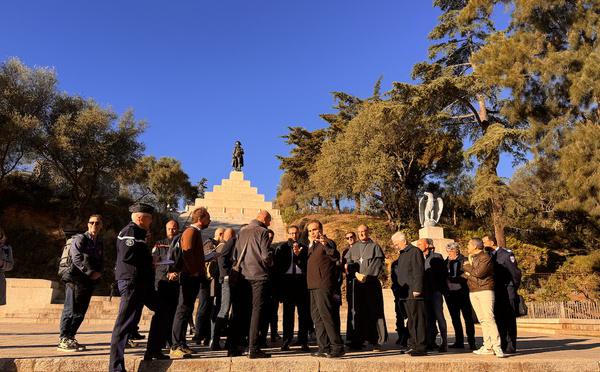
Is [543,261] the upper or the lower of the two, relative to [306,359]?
upper

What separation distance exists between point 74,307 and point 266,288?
8.38 ft

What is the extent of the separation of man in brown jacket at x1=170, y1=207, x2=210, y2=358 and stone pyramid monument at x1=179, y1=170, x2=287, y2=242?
2743 cm

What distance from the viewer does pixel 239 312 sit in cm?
501

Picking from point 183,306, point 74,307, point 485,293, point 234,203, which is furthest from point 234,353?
point 234,203

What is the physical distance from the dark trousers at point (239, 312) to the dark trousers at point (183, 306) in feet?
1.62

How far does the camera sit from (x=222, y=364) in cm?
431

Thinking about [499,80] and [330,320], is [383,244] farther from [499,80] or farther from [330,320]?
[330,320]

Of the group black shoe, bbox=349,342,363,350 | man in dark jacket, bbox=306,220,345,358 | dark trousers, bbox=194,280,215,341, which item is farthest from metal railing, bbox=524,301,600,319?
dark trousers, bbox=194,280,215,341

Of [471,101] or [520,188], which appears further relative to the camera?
[520,188]

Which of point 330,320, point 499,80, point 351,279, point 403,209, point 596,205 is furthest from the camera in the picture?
point 403,209

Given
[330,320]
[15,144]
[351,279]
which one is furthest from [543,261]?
[15,144]

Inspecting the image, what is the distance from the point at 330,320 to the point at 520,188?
82.5 feet

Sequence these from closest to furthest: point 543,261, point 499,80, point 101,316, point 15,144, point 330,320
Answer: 1. point 330,320
2. point 101,316
3. point 499,80
4. point 543,261
5. point 15,144

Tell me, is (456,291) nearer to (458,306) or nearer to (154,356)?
(458,306)
